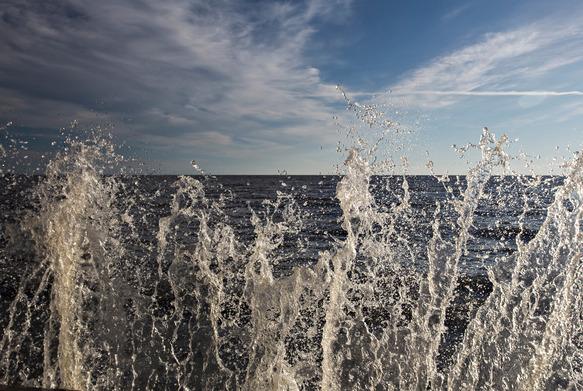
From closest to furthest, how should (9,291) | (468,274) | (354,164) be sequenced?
(354,164), (9,291), (468,274)

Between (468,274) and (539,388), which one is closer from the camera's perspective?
(539,388)

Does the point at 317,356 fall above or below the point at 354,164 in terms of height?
below

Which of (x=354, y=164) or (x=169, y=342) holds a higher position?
(x=354, y=164)

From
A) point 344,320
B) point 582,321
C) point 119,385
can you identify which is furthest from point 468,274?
point 119,385

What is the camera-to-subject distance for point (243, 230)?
2711cm

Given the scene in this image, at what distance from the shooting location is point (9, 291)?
11664 millimetres

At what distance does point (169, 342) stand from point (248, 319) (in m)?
2.06

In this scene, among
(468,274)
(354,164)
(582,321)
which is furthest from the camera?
(468,274)

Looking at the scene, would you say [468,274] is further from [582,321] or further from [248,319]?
[248,319]

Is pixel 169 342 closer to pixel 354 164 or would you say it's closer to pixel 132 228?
pixel 354 164

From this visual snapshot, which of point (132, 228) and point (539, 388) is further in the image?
point (132, 228)

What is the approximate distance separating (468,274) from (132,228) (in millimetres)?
16909

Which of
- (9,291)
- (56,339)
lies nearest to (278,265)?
(9,291)

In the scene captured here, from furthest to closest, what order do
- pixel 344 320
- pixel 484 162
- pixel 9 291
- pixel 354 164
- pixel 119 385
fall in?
pixel 9 291 → pixel 344 320 → pixel 484 162 → pixel 354 164 → pixel 119 385
